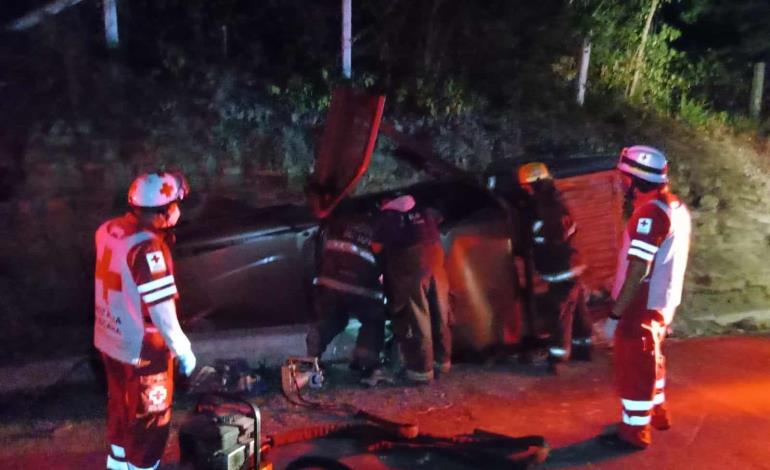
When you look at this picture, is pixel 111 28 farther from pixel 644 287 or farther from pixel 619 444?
pixel 619 444

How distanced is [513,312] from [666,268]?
1727 mm

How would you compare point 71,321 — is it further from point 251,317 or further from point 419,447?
point 419,447

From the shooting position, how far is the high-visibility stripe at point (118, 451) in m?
4.69

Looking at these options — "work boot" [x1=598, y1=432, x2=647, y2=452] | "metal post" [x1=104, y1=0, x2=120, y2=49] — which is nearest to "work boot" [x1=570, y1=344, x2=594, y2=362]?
"work boot" [x1=598, y1=432, x2=647, y2=452]

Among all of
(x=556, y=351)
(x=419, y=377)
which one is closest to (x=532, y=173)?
(x=556, y=351)

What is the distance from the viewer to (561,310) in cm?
685

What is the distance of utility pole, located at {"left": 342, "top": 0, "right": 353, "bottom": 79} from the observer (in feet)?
34.4

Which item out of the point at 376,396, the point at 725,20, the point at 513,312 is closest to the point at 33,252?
the point at 376,396

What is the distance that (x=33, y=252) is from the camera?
8305mm

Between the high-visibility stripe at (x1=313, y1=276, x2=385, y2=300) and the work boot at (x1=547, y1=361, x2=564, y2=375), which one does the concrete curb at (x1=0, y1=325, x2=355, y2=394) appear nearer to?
the high-visibility stripe at (x1=313, y1=276, x2=385, y2=300)

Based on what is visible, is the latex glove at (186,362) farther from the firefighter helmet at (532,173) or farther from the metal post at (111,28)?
the metal post at (111,28)

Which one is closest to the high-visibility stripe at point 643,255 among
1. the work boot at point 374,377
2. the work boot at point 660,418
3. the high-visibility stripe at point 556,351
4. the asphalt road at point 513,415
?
the work boot at point 660,418

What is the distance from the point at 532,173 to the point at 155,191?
313 cm

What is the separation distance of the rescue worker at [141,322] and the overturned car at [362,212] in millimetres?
1941
